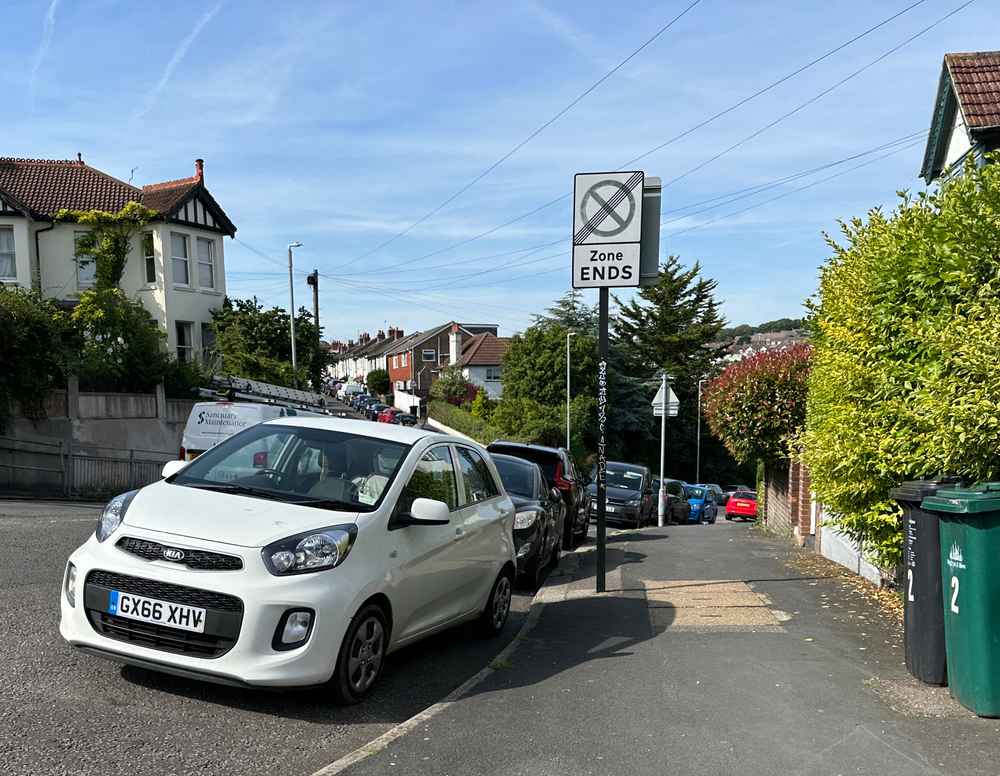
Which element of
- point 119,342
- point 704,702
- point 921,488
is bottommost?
point 704,702

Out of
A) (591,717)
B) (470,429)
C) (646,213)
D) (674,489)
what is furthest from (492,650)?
(470,429)

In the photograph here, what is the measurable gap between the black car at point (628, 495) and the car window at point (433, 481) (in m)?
13.2

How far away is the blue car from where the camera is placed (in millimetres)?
33781

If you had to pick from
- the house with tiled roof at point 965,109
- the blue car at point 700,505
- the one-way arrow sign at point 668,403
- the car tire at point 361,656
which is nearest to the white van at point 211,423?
the one-way arrow sign at point 668,403

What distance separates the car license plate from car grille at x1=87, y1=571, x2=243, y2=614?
0.09ft

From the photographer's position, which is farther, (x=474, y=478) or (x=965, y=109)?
(x=965, y=109)

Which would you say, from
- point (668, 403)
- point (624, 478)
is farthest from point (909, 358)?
point (668, 403)

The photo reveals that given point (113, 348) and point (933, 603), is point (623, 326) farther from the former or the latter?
point (933, 603)

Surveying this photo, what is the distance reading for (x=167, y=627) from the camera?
15.9ft

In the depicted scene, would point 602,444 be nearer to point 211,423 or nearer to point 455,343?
point 211,423

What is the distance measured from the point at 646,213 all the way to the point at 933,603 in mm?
4976

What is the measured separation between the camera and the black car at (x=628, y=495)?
20953mm

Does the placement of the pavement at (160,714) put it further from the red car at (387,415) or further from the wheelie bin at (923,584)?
the red car at (387,415)

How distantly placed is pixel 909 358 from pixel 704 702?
3.20 m
